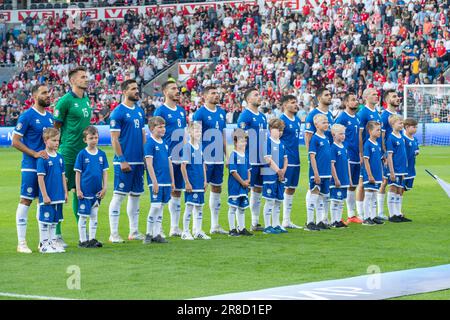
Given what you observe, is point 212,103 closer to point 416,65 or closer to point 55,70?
point 416,65

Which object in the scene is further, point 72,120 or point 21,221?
point 72,120

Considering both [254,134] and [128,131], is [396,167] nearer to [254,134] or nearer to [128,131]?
[254,134]

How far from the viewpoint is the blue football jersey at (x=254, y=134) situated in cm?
1405

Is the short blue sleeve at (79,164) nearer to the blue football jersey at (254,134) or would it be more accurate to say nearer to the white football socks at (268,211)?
the blue football jersey at (254,134)

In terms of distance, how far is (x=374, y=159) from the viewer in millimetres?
15133

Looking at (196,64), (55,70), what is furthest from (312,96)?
(55,70)

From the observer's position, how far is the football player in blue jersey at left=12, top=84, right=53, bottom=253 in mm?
11898

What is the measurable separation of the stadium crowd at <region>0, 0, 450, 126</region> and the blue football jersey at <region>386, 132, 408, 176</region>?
58.7ft

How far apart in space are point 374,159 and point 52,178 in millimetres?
5614

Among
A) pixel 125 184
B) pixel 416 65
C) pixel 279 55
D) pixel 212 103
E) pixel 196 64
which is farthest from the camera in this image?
pixel 196 64

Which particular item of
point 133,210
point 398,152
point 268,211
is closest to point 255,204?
point 268,211

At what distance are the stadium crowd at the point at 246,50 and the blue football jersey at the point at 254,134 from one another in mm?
19515
